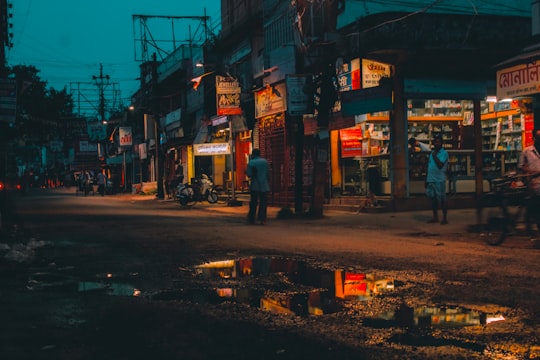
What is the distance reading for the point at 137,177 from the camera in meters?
64.6

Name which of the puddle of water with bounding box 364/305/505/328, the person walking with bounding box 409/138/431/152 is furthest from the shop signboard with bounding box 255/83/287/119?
the puddle of water with bounding box 364/305/505/328

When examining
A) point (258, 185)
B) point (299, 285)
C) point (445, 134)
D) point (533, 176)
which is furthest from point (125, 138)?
point (299, 285)

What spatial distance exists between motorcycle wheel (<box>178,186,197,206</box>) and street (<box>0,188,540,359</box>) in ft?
53.4

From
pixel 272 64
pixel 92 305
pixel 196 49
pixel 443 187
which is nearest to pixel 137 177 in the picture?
pixel 196 49

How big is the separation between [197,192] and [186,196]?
2.25 ft

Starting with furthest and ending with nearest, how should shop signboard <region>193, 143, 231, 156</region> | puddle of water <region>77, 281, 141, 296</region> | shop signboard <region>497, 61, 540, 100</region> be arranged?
shop signboard <region>193, 143, 231, 156</region> → shop signboard <region>497, 61, 540, 100</region> → puddle of water <region>77, 281, 141, 296</region>

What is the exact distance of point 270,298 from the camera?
6812mm

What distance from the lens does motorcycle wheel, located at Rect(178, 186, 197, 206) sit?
29.5 m

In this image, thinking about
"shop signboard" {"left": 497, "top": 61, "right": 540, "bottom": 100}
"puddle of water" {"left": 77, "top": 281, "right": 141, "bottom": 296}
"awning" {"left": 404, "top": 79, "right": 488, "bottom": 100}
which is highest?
"awning" {"left": 404, "top": 79, "right": 488, "bottom": 100}

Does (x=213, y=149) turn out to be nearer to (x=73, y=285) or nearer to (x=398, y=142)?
(x=398, y=142)

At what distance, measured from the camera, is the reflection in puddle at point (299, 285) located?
6.46 m

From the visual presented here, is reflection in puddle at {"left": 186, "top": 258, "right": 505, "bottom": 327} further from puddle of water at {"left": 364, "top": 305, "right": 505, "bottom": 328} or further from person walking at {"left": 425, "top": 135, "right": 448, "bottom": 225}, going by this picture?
person walking at {"left": 425, "top": 135, "right": 448, "bottom": 225}

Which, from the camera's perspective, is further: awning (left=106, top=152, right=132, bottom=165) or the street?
awning (left=106, top=152, right=132, bottom=165)

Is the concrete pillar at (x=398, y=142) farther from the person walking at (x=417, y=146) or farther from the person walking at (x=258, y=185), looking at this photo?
the person walking at (x=258, y=185)
